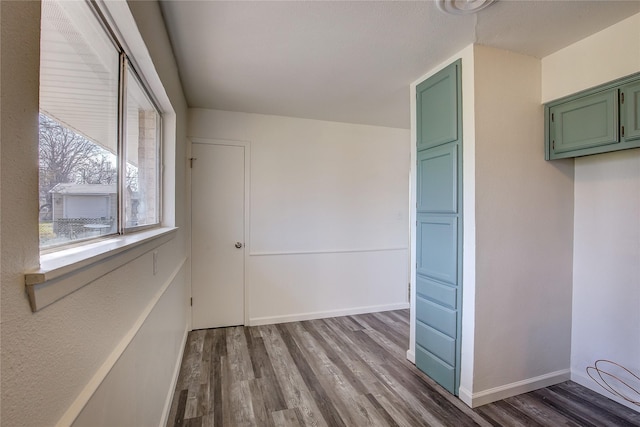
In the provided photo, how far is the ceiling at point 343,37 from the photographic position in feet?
5.29

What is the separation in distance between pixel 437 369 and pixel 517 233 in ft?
3.86

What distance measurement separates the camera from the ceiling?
161 centimetres

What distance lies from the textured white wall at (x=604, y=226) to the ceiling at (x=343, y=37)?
132 mm

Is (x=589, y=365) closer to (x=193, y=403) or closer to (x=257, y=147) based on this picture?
(x=193, y=403)

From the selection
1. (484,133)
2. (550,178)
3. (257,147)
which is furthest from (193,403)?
(550,178)

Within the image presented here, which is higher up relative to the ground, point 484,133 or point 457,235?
point 484,133

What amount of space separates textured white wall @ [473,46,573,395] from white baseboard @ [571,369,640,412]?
0.25ft

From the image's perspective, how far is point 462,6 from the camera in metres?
1.58

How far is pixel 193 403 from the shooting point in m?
1.98

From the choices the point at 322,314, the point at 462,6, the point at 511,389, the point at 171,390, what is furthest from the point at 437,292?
the point at 171,390

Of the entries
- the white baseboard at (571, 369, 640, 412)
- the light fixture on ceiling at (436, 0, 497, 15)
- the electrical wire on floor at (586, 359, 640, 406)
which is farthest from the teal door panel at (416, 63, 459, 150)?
the white baseboard at (571, 369, 640, 412)

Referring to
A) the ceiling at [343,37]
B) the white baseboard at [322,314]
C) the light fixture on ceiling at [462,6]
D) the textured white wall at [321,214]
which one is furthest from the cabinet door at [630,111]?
the white baseboard at [322,314]

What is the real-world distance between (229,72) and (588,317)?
333 centimetres

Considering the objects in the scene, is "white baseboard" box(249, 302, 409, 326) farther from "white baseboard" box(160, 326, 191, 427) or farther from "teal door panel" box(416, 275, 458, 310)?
"teal door panel" box(416, 275, 458, 310)
